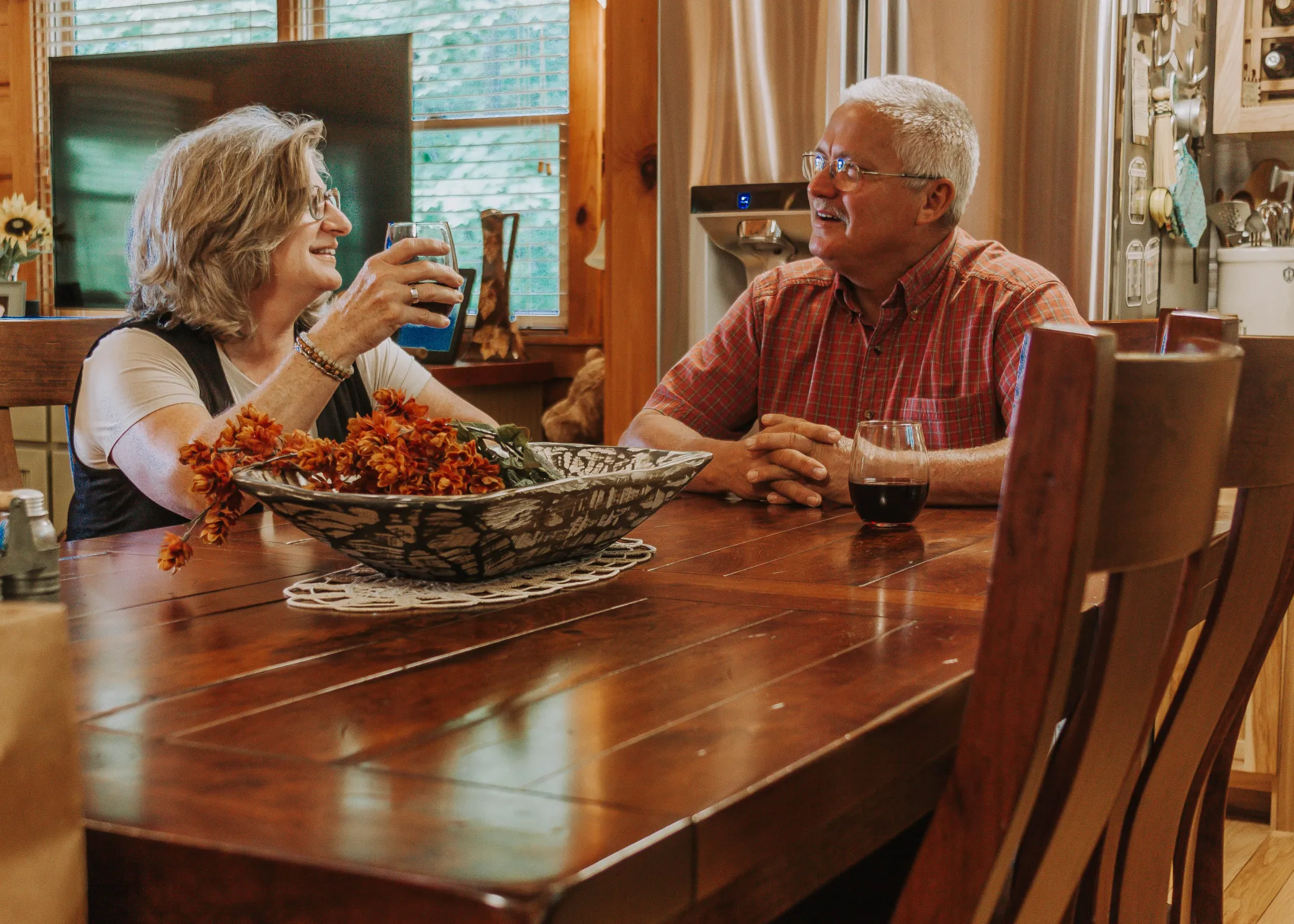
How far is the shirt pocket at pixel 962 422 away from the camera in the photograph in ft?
6.88

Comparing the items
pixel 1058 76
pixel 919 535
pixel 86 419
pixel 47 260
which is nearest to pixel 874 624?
pixel 919 535

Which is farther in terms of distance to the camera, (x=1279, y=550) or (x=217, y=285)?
(x=217, y=285)

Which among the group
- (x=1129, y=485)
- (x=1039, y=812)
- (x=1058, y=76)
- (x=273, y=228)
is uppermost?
(x=1058, y=76)

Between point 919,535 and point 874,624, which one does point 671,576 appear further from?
point 919,535

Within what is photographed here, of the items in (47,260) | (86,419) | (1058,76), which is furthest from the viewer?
(47,260)

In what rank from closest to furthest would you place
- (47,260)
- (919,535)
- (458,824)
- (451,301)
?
(458,824) < (919,535) < (451,301) < (47,260)

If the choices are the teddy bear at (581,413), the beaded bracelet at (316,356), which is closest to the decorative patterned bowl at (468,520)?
the beaded bracelet at (316,356)

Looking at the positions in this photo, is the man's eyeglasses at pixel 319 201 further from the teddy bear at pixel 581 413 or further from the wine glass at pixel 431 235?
the teddy bear at pixel 581 413

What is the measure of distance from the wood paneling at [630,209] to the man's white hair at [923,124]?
859mm

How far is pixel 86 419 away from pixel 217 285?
270 millimetres

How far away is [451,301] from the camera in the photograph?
1.56m

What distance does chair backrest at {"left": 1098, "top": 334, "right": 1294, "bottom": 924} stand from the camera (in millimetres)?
1055

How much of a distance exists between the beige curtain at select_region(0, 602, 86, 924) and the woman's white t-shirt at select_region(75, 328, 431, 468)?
4.37 feet

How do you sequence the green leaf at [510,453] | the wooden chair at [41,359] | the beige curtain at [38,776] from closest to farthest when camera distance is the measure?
the beige curtain at [38,776], the green leaf at [510,453], the wooden chair at [41,359]
